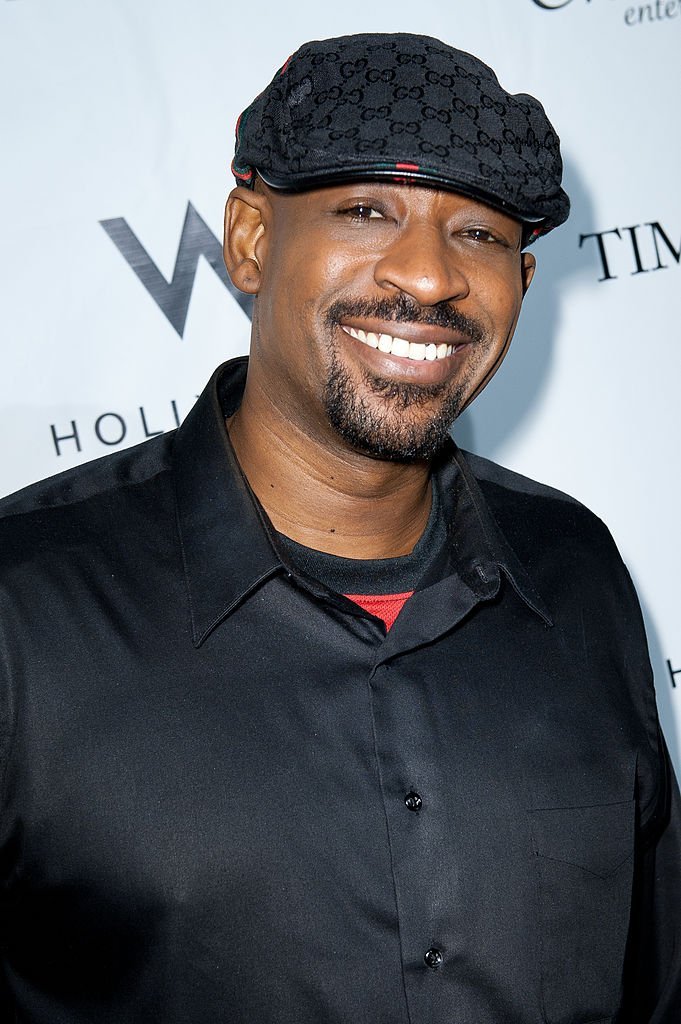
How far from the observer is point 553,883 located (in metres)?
1.14

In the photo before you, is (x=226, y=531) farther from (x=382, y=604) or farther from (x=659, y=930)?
(x=659, y=930)

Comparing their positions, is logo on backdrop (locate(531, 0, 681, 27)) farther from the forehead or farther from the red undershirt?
the red undershirt

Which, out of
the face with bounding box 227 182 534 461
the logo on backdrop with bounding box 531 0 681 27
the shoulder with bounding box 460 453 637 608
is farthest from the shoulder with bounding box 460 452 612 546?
the logo on backdrop with bounding box 531 0 681 27

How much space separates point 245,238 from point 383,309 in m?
0.21

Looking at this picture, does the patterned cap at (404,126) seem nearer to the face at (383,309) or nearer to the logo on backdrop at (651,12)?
the face at (383,309)

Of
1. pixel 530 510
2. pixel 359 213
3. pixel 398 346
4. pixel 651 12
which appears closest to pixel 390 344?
pixel 398 346

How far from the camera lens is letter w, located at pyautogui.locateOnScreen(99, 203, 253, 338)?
63.0 inches

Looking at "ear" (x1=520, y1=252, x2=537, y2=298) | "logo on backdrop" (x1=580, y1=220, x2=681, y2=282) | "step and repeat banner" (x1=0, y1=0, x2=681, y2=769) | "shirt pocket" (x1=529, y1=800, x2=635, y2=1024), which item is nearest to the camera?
"shirt pocket" (x1=529, y1=800, x2=635, y2=1024)

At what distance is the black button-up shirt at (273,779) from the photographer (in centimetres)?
101

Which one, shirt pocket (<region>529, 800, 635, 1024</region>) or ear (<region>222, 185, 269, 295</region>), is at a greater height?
ear (<region>222, 185, 269, 295</region>)

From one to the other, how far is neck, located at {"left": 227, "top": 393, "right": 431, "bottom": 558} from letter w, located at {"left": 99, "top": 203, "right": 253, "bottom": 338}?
467 millimetres

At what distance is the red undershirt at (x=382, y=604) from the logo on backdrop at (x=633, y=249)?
2.56 feet

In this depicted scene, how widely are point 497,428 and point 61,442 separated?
0.60 meters

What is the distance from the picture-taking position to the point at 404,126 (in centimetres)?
102
